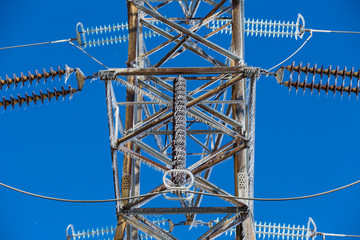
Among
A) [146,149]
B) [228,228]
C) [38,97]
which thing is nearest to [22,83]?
[38,97]

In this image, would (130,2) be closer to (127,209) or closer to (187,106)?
(187,106)

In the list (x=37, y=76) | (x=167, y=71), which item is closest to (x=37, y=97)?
(x=37, y=76)

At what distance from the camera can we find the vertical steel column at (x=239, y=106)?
14412 mm

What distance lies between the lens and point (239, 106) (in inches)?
605

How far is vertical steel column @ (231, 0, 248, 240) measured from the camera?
14.4 meters

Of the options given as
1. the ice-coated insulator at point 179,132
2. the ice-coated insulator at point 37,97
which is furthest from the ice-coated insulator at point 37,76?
the ice-coated insulator at point 179,132

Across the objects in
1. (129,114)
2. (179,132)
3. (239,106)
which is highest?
(239,106)

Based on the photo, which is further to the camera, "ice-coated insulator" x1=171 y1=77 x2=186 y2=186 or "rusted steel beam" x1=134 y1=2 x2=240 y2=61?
"rusted steel beam" x1=134 y1=2 x2=240 y2=61

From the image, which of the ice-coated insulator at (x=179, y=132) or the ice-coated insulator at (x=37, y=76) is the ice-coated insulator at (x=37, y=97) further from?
the ice-coated insulator at (x=179, y=132)

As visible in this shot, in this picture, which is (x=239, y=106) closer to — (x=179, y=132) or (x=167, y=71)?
(x=167, y=71)

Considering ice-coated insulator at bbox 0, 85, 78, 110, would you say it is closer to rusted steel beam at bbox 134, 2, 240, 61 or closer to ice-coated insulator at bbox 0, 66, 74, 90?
ice-coated insulator at bbox 0, 66, 74, 90

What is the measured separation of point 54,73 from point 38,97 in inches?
29.3

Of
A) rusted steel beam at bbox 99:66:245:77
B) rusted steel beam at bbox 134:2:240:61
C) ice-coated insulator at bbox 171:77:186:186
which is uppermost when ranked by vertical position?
rusted steel beam at bbox 134:2:240:61

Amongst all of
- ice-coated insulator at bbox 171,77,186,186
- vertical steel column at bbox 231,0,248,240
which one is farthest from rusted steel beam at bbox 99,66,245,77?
vertical steel column at bbox 231,0,248,240
